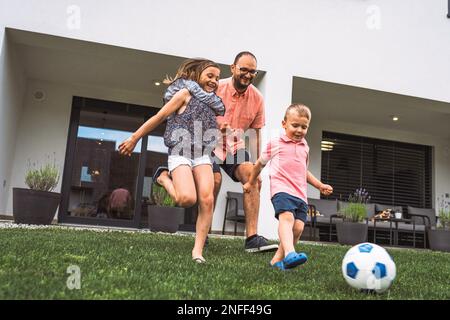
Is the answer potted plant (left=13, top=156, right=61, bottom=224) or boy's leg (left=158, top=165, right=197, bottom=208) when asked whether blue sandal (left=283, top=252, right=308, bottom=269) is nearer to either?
boy's leg (left=158, top=165, right=197, bottom=208)

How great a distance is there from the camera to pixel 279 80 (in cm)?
726

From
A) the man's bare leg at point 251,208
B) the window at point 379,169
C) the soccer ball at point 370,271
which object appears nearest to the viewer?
the soccer ball at point 370,271

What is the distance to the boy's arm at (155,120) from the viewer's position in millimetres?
3051

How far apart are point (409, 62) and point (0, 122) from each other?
6.99 metres

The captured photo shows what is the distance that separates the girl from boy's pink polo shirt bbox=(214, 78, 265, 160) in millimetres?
605

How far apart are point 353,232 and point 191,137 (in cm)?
503

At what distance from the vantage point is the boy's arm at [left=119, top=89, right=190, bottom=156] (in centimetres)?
305

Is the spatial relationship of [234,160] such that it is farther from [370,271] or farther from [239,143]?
[370,271]

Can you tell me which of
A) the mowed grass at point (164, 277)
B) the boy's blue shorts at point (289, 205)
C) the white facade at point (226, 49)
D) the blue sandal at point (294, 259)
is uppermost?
the white facade at point (226, 49)

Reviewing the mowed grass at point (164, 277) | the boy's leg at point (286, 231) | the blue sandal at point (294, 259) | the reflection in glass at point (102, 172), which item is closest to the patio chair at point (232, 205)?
the reflection in glass at point (102, 172)

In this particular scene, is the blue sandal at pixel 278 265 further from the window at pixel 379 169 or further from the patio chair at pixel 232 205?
the window at pixel 379 169

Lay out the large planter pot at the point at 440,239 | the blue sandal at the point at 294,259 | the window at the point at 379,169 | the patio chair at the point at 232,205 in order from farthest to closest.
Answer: the window at the point at 379,169 → the patio chair at the point at 232,205 → the large planter pot at the point at 440,239 → the blue sandal at the point at 294,259

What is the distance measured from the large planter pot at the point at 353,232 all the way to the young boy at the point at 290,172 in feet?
14.8

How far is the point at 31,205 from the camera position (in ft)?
20.8
